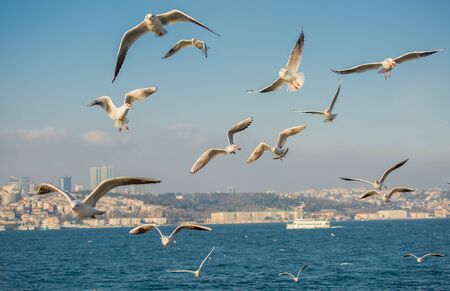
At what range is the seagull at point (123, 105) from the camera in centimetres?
1938

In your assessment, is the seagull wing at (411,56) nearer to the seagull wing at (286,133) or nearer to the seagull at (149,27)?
the seagull wing at (286,133)

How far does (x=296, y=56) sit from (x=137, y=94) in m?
4.26

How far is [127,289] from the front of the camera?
64.9 m

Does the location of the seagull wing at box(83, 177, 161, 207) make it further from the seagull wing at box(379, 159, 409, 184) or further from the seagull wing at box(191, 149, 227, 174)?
the seagull wing at box(379, 159, 409, 184)

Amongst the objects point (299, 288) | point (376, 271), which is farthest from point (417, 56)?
point (376, 271)

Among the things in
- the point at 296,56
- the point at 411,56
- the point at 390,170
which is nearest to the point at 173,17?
the point at 296,56

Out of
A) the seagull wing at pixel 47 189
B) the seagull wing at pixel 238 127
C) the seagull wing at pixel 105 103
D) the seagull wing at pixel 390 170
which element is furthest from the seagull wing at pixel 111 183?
the seagull wing at pixel 390 170

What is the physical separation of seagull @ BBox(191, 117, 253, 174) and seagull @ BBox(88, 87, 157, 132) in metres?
2.14

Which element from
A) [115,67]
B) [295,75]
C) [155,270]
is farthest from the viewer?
[155,270]

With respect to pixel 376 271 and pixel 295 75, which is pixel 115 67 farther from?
pixel 376 271

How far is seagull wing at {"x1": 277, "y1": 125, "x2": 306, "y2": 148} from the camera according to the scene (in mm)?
Answer: 22969

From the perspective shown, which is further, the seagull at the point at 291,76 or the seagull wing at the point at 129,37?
the seagull at the point at 291,76

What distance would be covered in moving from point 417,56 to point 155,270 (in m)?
65.9

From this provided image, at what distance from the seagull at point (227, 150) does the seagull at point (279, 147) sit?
4.88 feet
